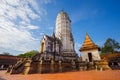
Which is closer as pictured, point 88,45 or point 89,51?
point 89,51

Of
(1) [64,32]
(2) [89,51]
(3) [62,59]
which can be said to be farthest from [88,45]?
(1) [64,32]

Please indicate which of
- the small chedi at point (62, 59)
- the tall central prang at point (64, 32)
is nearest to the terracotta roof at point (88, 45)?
the small chedi at point (62, 59)

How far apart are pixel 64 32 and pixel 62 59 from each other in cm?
1865

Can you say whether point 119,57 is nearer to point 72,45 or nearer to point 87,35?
point 87,35

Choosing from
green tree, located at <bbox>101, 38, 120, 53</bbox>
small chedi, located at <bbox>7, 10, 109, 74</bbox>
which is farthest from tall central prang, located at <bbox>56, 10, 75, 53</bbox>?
green tree, located at <bbox>101, 38, 120, 53</bbox>

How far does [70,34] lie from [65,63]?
87.0 ft

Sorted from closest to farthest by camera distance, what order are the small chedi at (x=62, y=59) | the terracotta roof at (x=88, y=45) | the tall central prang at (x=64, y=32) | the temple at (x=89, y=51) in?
the small chedi at (x=62, y=59) < the temple at (x=89, y=51) < the terracotta roof at (x=88, y=45) < the tall central prang at (x=64, y=32)

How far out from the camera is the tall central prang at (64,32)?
129 ft

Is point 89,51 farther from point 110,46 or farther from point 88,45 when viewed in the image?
point 110,46

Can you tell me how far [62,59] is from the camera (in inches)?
915

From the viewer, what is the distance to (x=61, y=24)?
136 feet

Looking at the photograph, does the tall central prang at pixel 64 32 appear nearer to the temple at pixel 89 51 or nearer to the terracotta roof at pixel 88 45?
the terracotta roof at pixel 88 45

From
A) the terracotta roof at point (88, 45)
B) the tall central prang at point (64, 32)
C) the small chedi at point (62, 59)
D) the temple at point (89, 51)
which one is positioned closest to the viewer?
the small chedi at point (62, 59)

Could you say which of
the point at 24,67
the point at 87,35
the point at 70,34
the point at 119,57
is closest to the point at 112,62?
the point at 119,57
